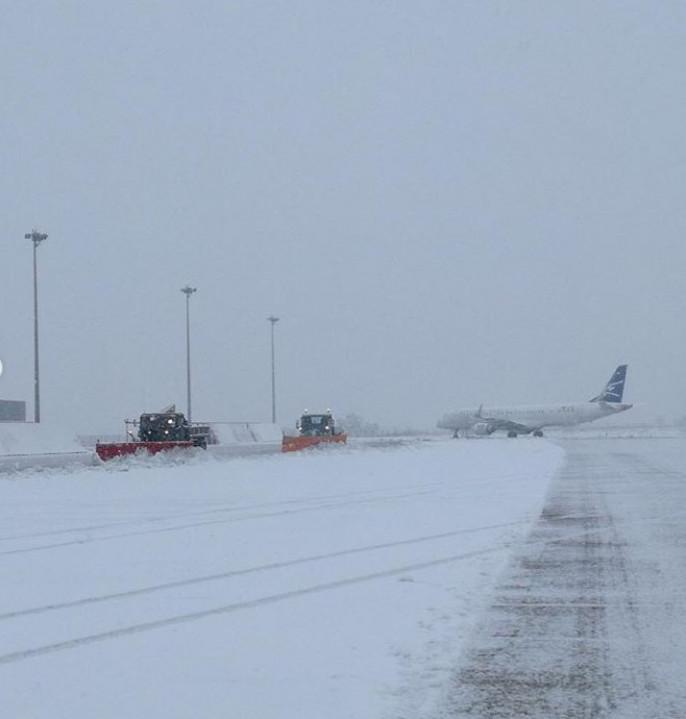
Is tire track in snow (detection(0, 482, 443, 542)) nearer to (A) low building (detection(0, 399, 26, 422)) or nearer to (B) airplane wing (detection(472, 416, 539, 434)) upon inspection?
(A) low building (detection(0, 399, 26, 422))

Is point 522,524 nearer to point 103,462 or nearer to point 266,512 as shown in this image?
point 266,512

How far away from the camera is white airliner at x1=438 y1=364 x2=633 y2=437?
85.5 metres

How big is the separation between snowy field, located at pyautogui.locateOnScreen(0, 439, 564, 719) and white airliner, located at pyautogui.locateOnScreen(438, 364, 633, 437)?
6713 centimetres

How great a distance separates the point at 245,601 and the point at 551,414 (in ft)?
266

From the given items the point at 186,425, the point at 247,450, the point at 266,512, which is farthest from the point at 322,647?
the point at 247,450

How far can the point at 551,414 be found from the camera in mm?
88188

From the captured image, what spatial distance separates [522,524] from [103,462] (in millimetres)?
23448

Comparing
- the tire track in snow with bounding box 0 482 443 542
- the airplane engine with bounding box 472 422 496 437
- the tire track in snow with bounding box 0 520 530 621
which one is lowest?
the airplane engine with bounding box 472 422 496 437

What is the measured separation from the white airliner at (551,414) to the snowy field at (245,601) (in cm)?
6713

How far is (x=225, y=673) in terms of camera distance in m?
6.89

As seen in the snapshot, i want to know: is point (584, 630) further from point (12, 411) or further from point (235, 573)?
point (12, 411)

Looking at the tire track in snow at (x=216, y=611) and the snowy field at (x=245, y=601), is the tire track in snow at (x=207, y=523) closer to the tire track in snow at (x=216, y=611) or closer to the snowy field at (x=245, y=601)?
the snowy field at (x=245, y=601)

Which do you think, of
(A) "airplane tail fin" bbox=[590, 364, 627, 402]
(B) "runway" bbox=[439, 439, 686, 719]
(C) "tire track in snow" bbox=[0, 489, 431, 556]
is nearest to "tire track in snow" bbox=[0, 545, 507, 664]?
(B) "runway" bbox=[439, 439, 686, 719]

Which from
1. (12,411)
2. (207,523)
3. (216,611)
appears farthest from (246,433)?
(216,611)
